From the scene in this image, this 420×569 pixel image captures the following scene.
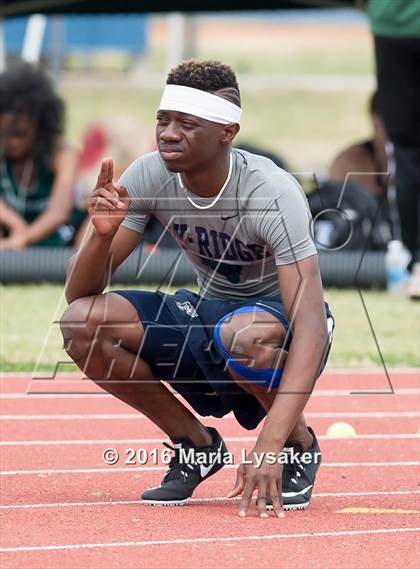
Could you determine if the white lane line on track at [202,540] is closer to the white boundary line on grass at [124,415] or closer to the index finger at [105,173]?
the index finger at [105,173]

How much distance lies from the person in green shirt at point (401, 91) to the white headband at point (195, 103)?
5143mm

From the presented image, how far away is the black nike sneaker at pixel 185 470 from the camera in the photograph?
15.3 ft

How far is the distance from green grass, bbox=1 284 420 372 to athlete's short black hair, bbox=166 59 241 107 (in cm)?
299

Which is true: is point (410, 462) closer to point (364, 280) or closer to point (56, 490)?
point (56, 490)

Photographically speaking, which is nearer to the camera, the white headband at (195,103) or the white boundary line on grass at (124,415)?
the white headband at (195,103)

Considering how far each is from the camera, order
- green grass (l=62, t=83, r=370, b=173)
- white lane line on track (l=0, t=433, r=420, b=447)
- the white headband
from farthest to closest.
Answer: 1. green grass (l=62, t=83, r=370, b=173)
2. white lane line on track (l=0, t=433, r=420, b=447)
3. the white headband

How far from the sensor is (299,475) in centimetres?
465

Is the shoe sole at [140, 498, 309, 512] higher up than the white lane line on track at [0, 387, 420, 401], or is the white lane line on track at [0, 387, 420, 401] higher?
the shoe sole at [140, 498, 309, 512]

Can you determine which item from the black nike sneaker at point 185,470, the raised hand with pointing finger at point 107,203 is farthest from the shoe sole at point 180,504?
the raised hand with pointing finger at point 107,203

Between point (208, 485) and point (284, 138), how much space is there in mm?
23479

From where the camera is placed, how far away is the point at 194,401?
4.81 m

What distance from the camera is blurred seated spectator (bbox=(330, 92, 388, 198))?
37.3ft

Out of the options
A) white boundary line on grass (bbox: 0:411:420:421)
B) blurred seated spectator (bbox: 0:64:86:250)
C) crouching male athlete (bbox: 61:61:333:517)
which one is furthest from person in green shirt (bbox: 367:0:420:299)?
crouching male athlete (bbox: 61:61:333:517)

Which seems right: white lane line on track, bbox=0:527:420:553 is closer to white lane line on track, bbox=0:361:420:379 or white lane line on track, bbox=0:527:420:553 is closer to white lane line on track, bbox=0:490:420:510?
white lane line on track, bbox=0:490:420:510
